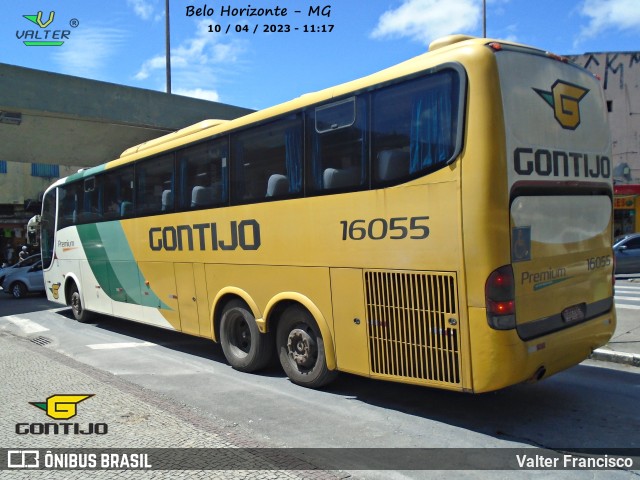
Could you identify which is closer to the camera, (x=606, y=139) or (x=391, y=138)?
(x=391, y=138)

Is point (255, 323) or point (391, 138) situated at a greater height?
point (391, 138)

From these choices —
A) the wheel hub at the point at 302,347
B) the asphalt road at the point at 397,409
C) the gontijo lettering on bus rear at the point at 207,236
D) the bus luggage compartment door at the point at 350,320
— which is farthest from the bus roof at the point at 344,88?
the asphalt road at the point at 397,409

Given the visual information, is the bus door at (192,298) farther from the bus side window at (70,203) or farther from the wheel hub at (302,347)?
the bus side window at (70,203)

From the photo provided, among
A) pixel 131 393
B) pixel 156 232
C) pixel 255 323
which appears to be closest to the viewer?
pixel 131 393

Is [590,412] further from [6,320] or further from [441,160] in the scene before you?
[6,320]

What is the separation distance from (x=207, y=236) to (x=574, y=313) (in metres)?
4.89

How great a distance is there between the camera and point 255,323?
6.98 meters

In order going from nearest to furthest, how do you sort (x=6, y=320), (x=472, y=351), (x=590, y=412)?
(x=472, y=351) → (x=590, y=412) → (x=6, y=320)

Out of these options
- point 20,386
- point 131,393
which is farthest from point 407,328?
point 20,386

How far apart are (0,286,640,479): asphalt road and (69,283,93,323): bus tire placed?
4312mm

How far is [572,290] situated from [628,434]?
135 cm

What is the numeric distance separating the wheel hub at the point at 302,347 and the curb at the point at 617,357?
3.79 metres

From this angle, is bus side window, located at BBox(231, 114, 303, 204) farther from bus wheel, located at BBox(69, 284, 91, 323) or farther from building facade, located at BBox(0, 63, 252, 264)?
building facade, located at BBox(0, 63, 252, 264)

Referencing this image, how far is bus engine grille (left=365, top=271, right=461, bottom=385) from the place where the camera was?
4738 millimetres
